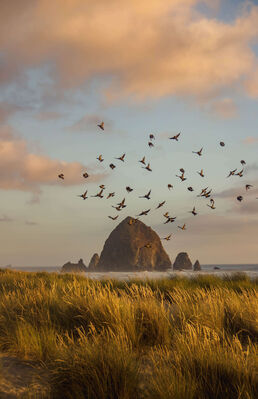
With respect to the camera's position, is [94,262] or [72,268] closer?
[72,268]

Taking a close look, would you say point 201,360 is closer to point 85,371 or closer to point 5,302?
point 85,371

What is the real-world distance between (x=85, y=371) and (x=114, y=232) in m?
143

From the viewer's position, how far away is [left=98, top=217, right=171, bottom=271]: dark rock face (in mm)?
132375

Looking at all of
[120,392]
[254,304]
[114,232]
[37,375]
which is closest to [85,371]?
[120,392]

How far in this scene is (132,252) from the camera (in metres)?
133

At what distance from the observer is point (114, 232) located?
146250 mm

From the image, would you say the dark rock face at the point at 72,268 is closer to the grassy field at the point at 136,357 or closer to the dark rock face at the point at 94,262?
the grassy field at the point at 136,357

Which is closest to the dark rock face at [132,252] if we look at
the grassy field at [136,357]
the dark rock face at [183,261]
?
the dark rock face at [183,261]

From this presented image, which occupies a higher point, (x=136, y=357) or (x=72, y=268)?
(x=72, y=268)

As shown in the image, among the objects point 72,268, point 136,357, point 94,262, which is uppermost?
point 94,262

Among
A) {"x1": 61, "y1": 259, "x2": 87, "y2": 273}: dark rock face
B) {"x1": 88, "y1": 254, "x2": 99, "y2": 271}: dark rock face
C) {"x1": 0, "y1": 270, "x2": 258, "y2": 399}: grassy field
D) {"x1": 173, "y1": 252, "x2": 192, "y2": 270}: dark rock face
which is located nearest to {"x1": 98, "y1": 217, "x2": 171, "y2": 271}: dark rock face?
{"x1": 88, "y1": 254, "x2": 99, "y2": 271}: dark rock face

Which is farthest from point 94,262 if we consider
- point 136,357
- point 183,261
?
point 136,357

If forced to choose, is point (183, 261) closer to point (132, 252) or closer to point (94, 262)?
point (132, 252)

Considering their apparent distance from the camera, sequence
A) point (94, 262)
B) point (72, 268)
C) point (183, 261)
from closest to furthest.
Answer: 1. point (72, 268)
2. point (183, 261)
3. point (94, 262)
